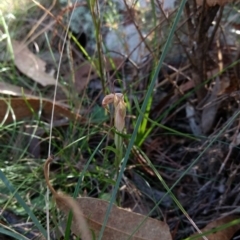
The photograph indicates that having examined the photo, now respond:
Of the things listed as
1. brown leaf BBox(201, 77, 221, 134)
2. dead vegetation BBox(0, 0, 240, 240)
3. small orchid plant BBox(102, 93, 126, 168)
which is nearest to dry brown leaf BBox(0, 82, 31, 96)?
dead vegetation BBox(0, 0, 240, 240)

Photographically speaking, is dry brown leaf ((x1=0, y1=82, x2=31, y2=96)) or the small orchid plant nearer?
the small orchid plant


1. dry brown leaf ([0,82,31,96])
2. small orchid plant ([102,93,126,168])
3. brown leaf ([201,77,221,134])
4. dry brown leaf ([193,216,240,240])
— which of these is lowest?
dry brown leaf ([0,82,31,96])

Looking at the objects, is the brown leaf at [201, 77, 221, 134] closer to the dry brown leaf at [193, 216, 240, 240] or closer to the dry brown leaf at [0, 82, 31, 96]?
the dry brown leaf at [193, 216, 240, 240]

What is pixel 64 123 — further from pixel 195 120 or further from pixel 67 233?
pixel 67 233

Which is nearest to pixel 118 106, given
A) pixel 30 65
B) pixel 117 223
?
pixel 117 223

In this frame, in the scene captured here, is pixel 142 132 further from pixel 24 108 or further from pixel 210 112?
pixel 24 108

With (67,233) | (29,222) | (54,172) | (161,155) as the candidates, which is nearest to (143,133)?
(161,155)
